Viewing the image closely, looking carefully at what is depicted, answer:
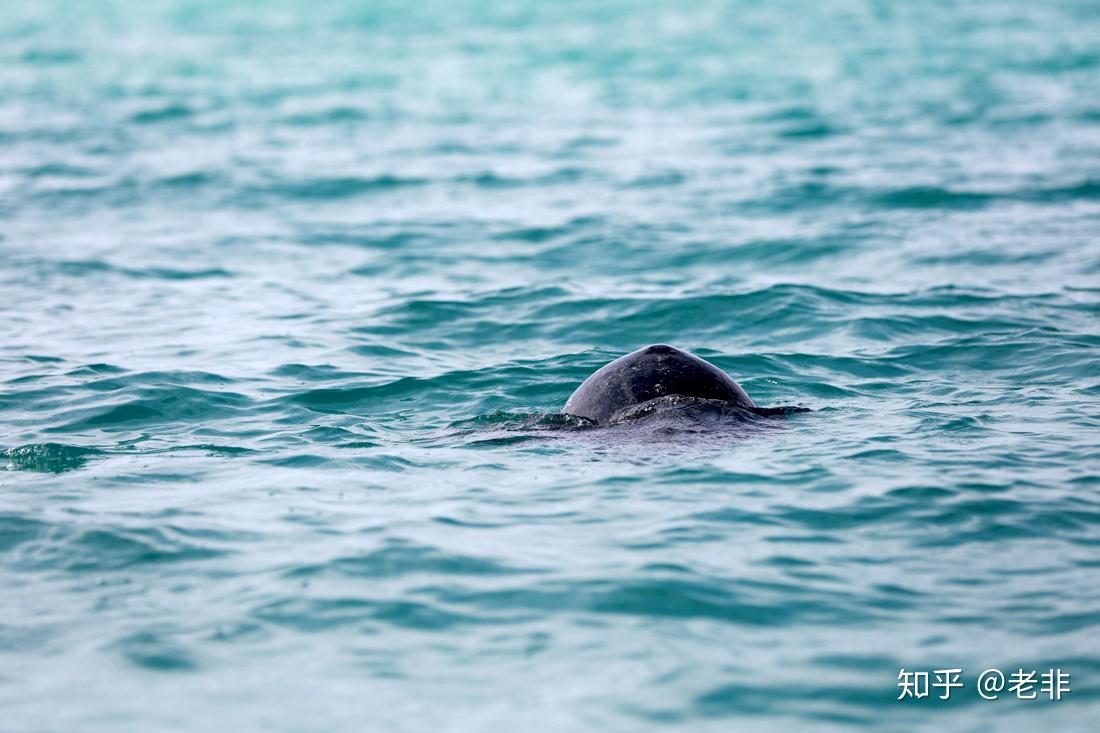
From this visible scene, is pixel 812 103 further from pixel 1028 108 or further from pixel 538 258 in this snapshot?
pixel 538 258

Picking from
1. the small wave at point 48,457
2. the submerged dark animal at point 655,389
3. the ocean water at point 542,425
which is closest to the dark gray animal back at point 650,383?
the submerged dark animal at point 655,389

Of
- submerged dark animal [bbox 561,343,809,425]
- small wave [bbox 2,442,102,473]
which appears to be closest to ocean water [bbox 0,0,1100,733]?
small wave [bbox 2,442,102,473]

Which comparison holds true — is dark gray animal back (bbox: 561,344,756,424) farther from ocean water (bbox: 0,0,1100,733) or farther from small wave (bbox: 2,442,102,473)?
small wave (bbox: 2,442,102,473)

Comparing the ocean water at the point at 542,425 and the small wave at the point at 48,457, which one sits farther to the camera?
the small wave at the point at 48,457

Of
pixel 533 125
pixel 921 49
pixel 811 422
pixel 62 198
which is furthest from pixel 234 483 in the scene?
pixel 921 49

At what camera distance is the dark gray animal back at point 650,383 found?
8867 mm

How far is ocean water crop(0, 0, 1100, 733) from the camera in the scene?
227 inches

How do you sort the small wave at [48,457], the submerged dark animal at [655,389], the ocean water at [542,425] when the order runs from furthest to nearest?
the submerged dark animal at [655,389], the small wave at [48,457], the ocean water at [542,425]

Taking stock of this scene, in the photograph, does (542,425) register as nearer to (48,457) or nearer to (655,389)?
(655,389)

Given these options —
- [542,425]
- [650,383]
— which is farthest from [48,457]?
[650,383]

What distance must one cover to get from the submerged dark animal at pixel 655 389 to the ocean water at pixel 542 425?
27 centimetres

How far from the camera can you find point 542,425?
358 inches

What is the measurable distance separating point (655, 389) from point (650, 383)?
6 cm

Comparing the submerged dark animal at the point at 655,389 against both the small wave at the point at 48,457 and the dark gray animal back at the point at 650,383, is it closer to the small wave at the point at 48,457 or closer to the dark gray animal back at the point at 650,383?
the dark gray animal back at the point at 650,383
